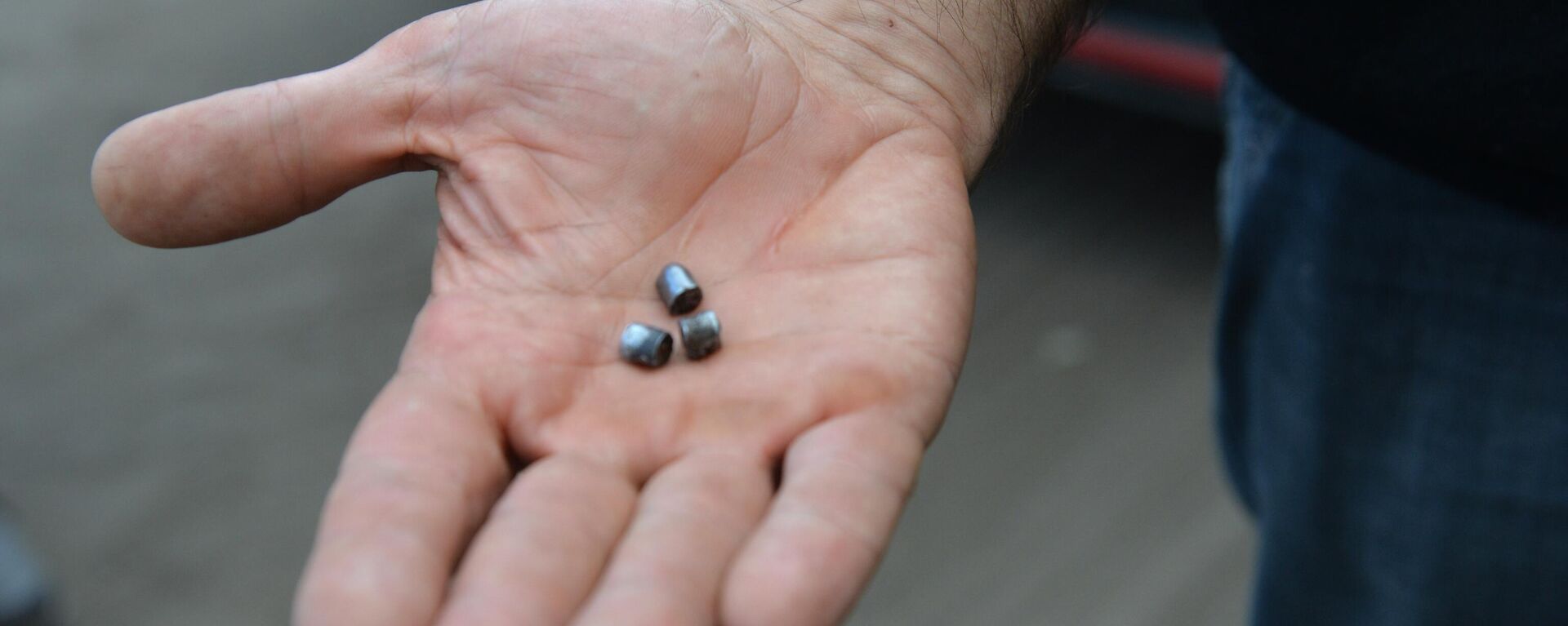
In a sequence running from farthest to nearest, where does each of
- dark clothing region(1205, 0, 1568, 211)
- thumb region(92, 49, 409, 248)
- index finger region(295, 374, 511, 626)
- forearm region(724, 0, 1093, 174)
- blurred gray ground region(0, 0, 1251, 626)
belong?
1. blurred gray ground region(0, 0, 1251, 626)
2. forearm region(724, 0, 1093, 174)
3. thumb region(92, 49, 409, 248)
4. dark clothing region(1205, 0, 1568, 211)
5. index finger region(295, 374, 511, 626)

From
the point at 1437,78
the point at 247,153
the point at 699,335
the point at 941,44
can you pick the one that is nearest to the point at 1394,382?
the point at 1437,78

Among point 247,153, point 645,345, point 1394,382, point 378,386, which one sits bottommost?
point 378,386

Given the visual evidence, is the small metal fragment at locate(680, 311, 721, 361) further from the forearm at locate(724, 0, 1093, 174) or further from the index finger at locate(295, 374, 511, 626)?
the forearm at locate(724, 0, 1093, 174)

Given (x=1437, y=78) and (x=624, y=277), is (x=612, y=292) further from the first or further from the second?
(x=1437, y=78)

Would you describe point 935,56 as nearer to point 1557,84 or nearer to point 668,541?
point 1557,84

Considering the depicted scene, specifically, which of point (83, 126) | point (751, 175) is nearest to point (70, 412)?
point (83, 126)

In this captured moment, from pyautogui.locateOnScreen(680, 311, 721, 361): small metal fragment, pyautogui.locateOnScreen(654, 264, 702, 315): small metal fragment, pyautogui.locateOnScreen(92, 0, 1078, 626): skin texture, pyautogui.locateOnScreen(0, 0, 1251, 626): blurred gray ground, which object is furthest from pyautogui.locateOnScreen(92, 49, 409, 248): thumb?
pyautogui.locateOnScreen(0, 0, 1251, 626): blurred gray ground

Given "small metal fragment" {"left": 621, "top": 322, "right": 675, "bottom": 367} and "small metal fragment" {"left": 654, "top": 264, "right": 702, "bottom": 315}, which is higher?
"small metal fragment" {"left": 654, "top": 264, "right": 702, "bottom": 315}

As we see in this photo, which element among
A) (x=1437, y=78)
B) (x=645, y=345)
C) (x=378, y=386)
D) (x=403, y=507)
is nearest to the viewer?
(x=403, y=507)
